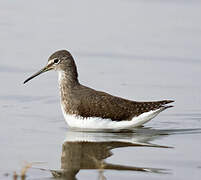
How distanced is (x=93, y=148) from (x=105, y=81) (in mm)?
4120

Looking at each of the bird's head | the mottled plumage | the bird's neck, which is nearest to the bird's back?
the mottled plumage

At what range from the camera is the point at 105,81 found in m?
16.2

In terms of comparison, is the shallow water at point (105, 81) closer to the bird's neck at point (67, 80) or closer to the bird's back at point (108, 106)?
the bird's back at point (108, 106)

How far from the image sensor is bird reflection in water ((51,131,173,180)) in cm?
1096

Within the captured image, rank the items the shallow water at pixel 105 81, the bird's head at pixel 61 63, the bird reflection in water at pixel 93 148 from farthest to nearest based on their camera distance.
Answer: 1. the bird's head at pixel 61 63
2. the shallow water at pixel 105 81
3. the bird reflection in water at pixel 93 148

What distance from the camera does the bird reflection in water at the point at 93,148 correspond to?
36.0 ft

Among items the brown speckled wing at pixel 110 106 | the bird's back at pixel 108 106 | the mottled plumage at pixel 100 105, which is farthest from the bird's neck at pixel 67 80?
the brown speckled wing at pixel 110 106

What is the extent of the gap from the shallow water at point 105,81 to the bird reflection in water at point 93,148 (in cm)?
2

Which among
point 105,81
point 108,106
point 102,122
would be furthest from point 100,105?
point 105,81

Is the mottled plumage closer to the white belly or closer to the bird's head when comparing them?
the white belly

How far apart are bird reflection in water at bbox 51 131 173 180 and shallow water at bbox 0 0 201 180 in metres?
0.02

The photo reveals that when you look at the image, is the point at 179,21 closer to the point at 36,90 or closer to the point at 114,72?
the point at 114,72

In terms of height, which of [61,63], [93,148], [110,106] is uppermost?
[61,63]

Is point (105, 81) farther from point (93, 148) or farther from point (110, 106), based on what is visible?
point (93, 148)
